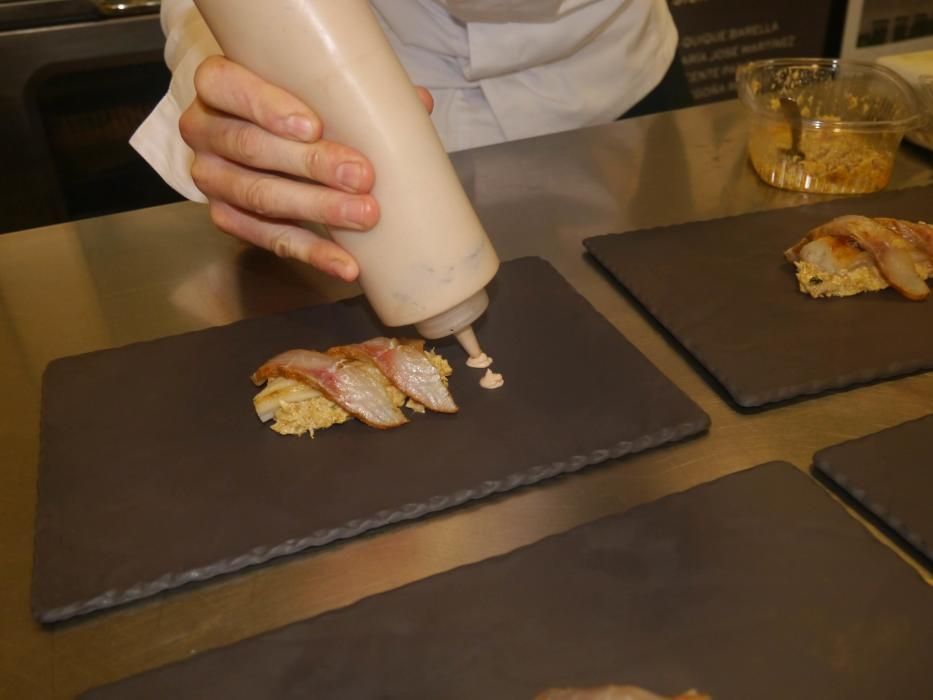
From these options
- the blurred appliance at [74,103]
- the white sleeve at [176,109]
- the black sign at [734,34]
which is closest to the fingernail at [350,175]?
the white sleeve at [176,109]

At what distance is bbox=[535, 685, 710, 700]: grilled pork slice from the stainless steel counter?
0.58 ft

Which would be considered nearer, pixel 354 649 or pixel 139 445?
pixel 354 649

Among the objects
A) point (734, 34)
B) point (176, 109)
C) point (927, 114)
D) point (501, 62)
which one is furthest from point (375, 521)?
point (734, 34)

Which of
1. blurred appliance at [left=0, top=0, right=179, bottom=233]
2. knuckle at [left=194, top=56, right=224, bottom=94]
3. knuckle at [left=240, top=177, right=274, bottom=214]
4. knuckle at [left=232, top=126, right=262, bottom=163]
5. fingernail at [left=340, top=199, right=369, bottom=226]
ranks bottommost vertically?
blurred appliance at [left=0, top=0, right=179, bottom=233]

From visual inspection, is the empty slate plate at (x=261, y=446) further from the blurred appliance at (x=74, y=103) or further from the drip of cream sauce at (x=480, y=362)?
the blurred appliance at (x=74, y=103)

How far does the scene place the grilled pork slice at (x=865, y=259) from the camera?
1094 mm

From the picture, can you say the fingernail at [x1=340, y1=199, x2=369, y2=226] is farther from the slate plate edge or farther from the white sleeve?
the white sleeve

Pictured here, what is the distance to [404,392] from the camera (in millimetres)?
935

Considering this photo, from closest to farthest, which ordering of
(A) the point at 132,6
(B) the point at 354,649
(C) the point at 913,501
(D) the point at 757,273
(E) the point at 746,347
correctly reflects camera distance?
(B) the point at 354,649 < (C) the point at 913,501 < (E) the point at 746,347 < (D) the point at 757,273 < (A) the point at 132,6

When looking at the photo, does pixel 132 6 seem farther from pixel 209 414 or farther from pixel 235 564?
pixel 235 564

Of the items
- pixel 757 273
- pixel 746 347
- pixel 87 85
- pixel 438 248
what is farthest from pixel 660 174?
pixel 87 85

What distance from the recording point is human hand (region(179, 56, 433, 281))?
0.85 meters

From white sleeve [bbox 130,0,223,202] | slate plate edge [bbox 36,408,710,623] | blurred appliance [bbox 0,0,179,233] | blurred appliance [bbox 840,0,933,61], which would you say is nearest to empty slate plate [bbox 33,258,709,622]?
slate plate edge [bbox 36,408,710,623]

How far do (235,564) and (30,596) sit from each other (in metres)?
0.17
